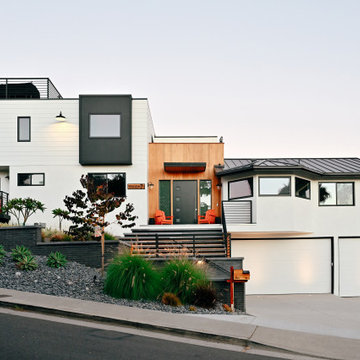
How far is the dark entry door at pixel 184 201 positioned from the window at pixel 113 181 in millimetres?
2681

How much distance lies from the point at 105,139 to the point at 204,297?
11001mm

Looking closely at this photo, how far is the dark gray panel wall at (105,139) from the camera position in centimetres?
1911

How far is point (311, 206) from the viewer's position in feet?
60.0

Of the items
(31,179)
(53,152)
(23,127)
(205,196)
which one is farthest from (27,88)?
(205,196)

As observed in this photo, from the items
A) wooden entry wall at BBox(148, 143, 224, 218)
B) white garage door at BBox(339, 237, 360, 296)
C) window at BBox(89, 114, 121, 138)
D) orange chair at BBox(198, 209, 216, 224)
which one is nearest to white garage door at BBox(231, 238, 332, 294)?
white garage door at BBox(339, 237, 360, 296)

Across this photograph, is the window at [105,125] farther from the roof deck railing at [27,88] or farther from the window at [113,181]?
the roof deck railing at [27,88]

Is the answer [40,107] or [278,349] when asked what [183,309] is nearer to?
[278,349]

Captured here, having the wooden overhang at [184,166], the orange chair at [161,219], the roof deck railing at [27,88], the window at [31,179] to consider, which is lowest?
the orange chair at [161,219]

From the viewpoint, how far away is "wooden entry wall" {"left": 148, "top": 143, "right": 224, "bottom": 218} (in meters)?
20.4

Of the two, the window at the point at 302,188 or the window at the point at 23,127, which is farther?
the window at the point at 23,127

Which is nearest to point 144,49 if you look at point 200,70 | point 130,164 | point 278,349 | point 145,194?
point 200,70

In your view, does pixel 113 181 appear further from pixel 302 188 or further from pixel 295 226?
pixel 302 188

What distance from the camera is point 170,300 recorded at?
9.60 meters

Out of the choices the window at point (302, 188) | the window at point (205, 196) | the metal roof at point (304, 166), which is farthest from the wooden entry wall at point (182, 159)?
the window at point (302, 188)
